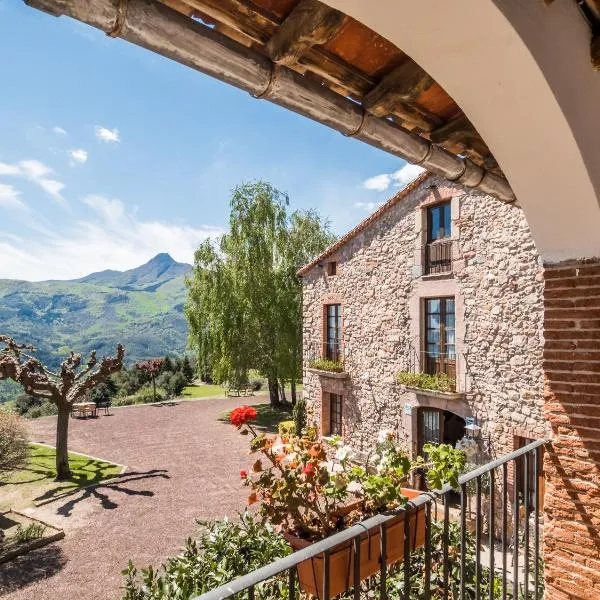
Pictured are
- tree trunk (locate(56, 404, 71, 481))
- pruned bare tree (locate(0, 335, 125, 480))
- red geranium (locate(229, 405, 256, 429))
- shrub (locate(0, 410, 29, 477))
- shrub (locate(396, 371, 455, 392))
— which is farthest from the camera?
tree trunk (locate(56, 404, 71, 481))

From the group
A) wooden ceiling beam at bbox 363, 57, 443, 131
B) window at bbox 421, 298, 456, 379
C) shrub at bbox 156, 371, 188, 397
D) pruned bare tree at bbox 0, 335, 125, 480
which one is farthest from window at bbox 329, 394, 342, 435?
shrub at bbox 156, 371, 188, 397

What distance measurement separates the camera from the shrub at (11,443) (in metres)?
8.77

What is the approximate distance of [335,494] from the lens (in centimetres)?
215

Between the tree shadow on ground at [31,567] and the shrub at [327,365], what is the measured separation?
21.0 feet

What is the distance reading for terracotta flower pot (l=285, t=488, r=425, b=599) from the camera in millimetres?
1780

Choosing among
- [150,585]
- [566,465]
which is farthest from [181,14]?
[150,585]

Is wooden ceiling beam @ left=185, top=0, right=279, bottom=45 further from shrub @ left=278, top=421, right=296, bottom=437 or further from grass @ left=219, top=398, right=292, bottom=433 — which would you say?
grass @ left=219, top=398, right=292, bottom=433

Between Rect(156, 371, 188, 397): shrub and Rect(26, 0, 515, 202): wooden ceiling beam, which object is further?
Rect(156, 371, 188, 397): shrub

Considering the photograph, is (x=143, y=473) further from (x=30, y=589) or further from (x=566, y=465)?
(x=566, y=465)

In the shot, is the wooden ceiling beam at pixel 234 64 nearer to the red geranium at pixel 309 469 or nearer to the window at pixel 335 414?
the red geranium at pixel 309 469

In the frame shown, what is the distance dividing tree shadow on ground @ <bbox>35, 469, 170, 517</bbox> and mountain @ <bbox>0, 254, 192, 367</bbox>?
248 feet

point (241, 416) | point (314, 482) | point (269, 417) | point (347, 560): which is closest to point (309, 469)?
point (314, 482)

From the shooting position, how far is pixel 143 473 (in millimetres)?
10594

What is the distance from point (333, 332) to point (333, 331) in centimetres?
3
